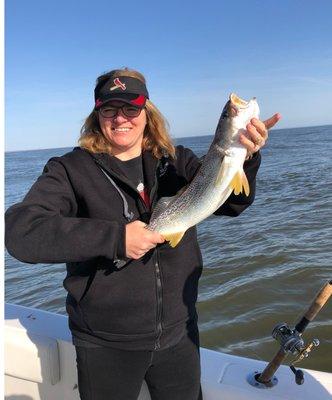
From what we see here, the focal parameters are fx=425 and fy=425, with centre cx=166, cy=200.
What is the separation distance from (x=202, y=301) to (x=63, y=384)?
4.63 metres

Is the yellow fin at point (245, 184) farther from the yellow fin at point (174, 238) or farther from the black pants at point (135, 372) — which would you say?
the black pants at point (135, 372)

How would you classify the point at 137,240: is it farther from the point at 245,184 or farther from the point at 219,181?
the point at 245,184

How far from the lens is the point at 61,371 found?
362 cm

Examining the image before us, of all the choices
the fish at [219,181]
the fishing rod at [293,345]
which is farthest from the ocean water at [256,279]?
the fish at [219,181]

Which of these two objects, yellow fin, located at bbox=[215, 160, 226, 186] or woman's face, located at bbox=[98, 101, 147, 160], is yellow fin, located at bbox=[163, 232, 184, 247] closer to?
yellow fin, located at bbox=[215, 160, 226, 186]

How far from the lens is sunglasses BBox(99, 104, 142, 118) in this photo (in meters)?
2.95

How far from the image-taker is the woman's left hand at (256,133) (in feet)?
9.16

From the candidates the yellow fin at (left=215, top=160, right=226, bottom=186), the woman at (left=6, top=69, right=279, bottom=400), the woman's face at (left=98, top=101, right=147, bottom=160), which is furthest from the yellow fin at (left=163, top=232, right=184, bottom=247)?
the woman's face at (left=98, top=101, right=147, bottom=160)

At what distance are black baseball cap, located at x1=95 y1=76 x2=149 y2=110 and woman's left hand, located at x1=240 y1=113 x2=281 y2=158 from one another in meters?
0.76

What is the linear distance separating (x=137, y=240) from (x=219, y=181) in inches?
29.5

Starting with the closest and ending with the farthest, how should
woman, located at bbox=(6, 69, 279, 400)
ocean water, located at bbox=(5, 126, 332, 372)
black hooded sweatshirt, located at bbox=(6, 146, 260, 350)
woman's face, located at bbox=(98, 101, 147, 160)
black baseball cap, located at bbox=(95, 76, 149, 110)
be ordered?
black hooded sweatshirt, located at bbox=(6, 146, 260, 350) < woman, located at bbox=(6, 69, 279, 400) < black baseball cap, located at bbox=(95, 76, 149, 110) < woman's face, located at bbox=(98, 101, 147, 160) < ocean water, located at bbox=(5, 126, 332, 372)

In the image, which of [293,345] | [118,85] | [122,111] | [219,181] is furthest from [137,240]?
[293,345]

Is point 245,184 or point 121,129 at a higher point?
point 121,129

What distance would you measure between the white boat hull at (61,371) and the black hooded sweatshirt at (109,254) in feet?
1.76
